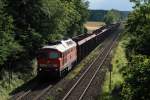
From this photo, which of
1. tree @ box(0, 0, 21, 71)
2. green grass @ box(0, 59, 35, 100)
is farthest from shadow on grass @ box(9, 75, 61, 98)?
tree @ box(0, 0, 21, 71)

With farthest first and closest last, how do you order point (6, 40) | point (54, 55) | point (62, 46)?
point (62, 46)
point (54, 55)
point (6, 40)

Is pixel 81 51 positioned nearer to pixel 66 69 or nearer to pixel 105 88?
pixel 66 69

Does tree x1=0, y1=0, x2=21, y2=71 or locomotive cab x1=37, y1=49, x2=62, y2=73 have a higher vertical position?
tree x1=0, y1=0, x2=21, y2=71

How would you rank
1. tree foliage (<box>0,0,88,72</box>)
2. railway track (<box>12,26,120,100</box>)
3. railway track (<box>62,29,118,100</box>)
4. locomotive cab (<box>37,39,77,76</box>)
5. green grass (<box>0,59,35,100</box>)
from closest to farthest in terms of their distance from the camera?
railway track (<box>12,26,120,100</box>) → railway track (<box>62,29,118,100</box>) → green grass (<box>0,59,35,100</box>) → tree foliage (<box>0,0,88,72</box>) → locomotive cab (<box>37,39,77,76</box>)

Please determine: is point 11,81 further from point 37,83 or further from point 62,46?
point 62,46

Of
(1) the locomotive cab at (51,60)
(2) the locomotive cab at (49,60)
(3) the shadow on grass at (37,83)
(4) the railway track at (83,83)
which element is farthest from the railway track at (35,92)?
(4) the railway track at (83,83)

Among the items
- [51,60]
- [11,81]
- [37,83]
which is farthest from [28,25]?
[11,81]

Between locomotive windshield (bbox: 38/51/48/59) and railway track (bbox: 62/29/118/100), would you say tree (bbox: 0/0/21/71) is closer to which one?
locomotive windshield (bbox: 38/51/48/59)

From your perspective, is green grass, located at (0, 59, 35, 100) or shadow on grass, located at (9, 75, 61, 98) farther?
shadow on grass, located at (9, 75, 61, 98)

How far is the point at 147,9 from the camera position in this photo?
36.4 metres

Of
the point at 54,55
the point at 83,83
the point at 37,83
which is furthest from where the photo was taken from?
the point at 83,83

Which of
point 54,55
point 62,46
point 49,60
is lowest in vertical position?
point 49,60

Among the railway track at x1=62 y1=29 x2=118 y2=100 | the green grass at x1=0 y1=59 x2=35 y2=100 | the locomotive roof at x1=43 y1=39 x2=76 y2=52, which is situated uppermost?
the locomotive roof at x1=43 y1=39 x2=76 y2=52

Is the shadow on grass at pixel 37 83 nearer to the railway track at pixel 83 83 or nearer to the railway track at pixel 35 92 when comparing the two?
the railway track at pixel 35 92
